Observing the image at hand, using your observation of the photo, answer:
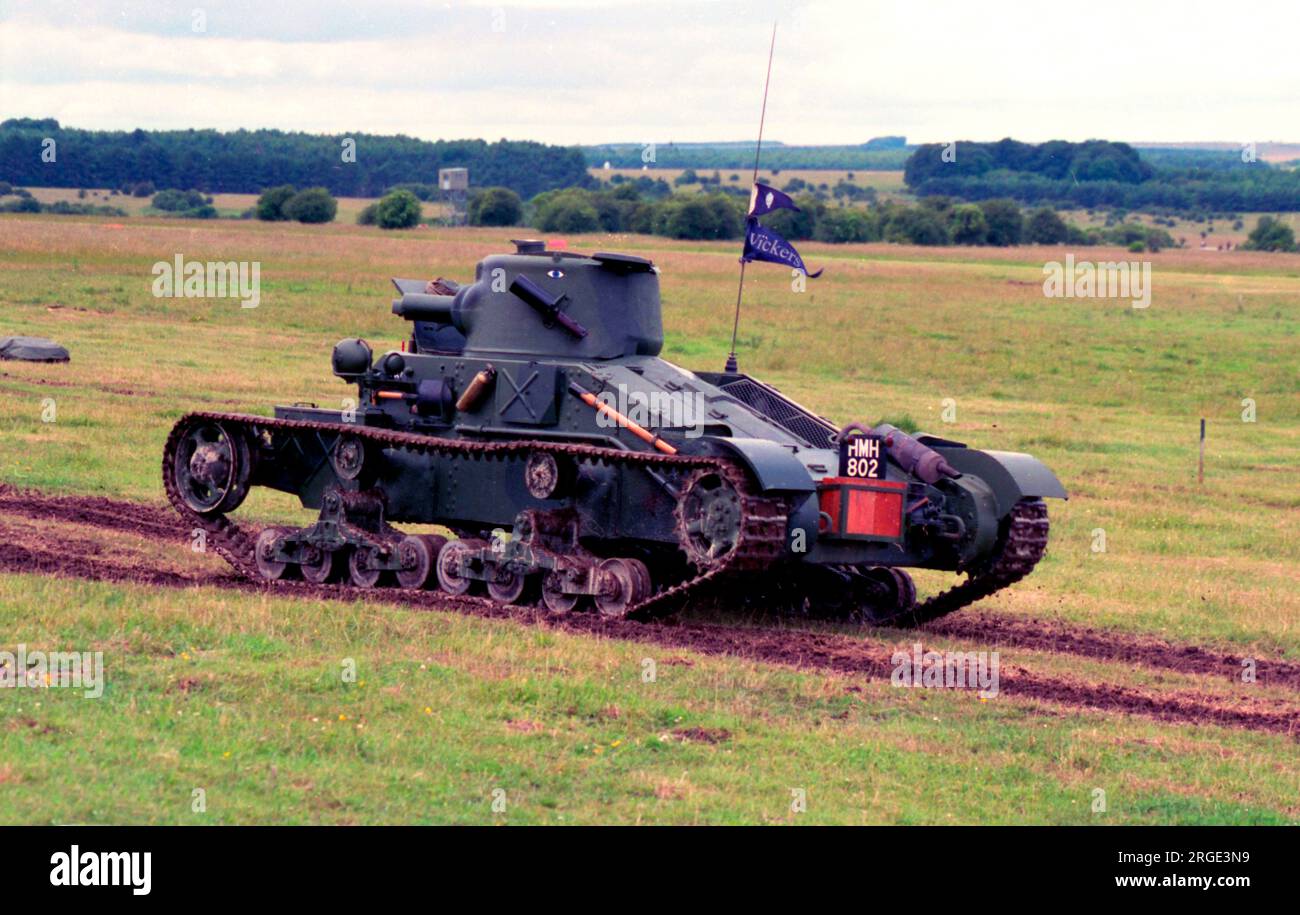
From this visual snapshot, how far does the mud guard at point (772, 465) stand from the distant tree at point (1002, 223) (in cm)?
8389

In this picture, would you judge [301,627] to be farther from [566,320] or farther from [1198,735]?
[1198,735]

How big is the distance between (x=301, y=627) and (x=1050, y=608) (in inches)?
310

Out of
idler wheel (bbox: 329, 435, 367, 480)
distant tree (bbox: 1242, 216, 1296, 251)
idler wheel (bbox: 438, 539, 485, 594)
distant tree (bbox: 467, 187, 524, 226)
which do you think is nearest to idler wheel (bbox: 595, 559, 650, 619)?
idler wheel (bbox: 438, 539, 485, 594)

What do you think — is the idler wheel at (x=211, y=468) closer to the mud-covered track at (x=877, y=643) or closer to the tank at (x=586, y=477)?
the tank at (x=586, y=477)

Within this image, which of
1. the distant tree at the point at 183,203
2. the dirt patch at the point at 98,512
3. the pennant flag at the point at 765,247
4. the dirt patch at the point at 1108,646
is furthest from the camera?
the distant tree at the point at 183,203

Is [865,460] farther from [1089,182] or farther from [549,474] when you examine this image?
A: [1089,182]

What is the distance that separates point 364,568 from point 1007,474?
19.4 feet

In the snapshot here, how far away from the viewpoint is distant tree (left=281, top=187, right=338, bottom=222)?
285 feet

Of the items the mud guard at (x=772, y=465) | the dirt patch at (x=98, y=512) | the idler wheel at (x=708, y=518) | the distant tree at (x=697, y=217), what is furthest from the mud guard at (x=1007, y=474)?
the distant tree at (x=697, y=217)

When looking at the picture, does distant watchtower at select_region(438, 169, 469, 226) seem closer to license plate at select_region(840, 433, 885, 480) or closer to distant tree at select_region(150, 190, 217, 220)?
distant tree at select_region(150, 190, 217, 220)

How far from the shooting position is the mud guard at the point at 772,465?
14.9m

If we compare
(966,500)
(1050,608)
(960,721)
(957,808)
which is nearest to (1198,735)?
(960,721)

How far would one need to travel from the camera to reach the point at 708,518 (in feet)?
50.3

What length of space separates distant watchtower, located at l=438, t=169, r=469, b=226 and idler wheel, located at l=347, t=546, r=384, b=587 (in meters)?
64.6
